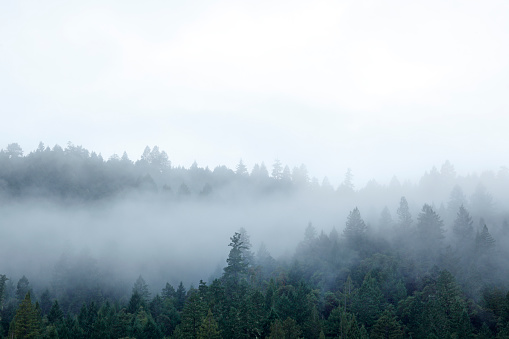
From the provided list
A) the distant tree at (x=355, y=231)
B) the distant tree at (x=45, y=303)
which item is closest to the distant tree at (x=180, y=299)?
the distant tree at (x=45, y=303)

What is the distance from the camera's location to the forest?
72250mm

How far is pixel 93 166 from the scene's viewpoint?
182 meters

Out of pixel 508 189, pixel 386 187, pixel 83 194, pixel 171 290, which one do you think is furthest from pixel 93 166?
pixel 508 189

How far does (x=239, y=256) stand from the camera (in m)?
84.0

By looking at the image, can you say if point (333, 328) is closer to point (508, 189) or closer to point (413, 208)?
point (413, 208)

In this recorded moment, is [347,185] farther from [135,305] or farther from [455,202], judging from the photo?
[135,305]

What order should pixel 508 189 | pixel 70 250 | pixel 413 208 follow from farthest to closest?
pixel 508 189 → pixel 413 208 → pixel 70 250

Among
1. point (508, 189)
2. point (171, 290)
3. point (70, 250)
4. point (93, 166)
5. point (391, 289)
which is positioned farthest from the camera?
point (93, 166)

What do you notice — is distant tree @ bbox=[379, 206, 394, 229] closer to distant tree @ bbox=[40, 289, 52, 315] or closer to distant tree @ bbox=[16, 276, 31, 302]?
distant tree @ bbox=[40, 289, 52, 315]

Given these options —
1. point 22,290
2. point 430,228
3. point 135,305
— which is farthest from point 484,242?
point 22,290

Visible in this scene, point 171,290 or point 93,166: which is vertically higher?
point 93,166

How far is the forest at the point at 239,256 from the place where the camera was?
72.2 m

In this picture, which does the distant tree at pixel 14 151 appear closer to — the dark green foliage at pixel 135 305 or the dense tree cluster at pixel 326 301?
the dense tree cluster at pixel 326 301

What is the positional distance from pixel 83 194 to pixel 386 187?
12697 centimetres
